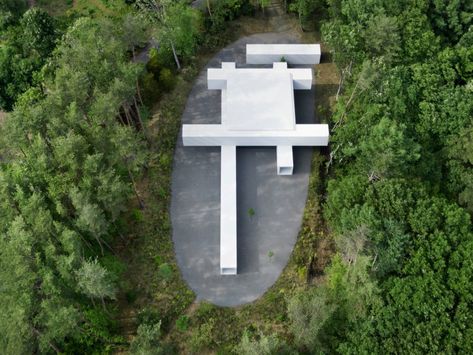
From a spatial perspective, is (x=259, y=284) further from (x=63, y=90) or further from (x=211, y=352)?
(x=63, y=90)

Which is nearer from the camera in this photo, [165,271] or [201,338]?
[201,338]

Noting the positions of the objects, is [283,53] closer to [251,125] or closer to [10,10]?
[251,125]

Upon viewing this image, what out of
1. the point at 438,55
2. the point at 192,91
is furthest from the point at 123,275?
the point at 438,55

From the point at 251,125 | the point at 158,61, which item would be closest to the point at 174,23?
the point at 158,61

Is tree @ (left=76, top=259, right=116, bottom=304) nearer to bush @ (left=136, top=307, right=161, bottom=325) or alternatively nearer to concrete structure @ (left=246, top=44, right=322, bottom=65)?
bush @ (left=136, top=307, right=161, bottom=325)

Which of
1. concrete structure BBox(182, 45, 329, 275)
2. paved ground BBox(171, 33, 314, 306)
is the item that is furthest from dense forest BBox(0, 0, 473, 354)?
concrete structure BBox(182, 45, 329, 275)

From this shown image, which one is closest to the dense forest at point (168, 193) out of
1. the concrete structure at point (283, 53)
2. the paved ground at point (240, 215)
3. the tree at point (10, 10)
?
the paved ground at point (240, 215)
